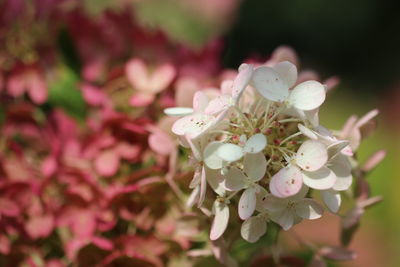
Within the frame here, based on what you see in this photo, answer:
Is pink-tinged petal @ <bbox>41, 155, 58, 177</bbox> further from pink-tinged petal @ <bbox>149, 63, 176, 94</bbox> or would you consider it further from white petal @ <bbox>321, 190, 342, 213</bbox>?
white petal @ <bbox>321, 190, 342, 213</bbox>

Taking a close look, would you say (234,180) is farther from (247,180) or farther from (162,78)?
(162,78)

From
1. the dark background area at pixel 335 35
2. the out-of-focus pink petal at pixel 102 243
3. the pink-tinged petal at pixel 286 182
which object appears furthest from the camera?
the dark background area at pixel 335 35

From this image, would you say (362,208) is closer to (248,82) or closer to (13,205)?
(248,82)

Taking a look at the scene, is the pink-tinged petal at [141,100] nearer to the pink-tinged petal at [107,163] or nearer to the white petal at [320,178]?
the pink-tinged petal at [107,163]

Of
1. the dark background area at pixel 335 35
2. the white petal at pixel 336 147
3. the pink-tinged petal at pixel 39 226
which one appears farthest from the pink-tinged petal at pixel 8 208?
the dark background area at pixel 335 35

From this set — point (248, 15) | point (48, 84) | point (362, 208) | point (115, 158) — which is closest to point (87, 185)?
point (115, 158)

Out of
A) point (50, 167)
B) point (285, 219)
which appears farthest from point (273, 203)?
point (50, 167)
